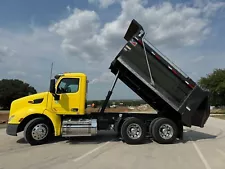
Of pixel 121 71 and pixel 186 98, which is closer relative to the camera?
pixel 186 98

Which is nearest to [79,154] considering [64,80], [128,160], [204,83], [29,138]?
[128,160]

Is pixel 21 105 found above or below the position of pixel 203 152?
above

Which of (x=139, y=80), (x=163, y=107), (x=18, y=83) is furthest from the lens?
(x=18, y=83)

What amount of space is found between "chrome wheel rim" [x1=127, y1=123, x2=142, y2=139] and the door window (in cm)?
260

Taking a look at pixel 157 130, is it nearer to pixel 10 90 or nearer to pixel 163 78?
pixel 163 78

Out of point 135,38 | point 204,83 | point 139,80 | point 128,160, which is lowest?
point 128,160

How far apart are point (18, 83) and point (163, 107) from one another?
272 ft

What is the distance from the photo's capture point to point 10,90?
3179 inches

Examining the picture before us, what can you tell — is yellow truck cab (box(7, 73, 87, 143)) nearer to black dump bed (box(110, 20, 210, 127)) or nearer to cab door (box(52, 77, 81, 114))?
cab door (box(52, 77, 81, 114))

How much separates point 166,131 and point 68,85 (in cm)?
430

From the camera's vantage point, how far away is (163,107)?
11.7 metres

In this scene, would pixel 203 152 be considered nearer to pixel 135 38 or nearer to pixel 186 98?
pixel 186 98

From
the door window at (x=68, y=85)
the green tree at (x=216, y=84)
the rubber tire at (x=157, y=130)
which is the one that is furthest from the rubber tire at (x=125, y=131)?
the green tree at (x=216, y=84)

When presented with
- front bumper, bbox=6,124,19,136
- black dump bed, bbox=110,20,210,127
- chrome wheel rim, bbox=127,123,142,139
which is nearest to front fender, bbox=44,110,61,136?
front bumper, bbox=6,124,19,136
